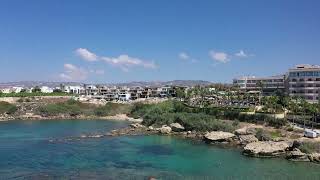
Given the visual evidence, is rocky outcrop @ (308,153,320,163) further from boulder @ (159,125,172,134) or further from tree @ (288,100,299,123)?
boulder @ (159,125,172,134)

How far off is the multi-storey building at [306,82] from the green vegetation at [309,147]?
53.8 m

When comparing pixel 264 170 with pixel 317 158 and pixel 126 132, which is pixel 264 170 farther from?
pixel 126 132

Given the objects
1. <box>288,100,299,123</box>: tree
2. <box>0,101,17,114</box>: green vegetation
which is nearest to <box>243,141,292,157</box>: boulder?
<box>288,100,299,123</box>: tree

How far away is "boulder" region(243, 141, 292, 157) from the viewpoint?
5953 cm

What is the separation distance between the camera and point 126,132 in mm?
87188

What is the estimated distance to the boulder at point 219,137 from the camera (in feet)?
235

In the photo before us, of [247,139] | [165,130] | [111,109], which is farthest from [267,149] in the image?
[111,109]

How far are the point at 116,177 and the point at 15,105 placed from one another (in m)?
95.9

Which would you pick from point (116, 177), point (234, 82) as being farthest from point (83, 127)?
point (234, 82)

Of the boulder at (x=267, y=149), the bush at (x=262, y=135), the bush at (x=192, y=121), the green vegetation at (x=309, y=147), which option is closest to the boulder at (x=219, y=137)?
the bush at (x=262, y=135)

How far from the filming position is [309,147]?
195 ft

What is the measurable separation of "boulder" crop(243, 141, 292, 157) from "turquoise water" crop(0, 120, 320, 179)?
209cm

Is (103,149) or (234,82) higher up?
(234,82)

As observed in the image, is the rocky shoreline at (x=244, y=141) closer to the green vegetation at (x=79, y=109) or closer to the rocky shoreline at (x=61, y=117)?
the rocky shoreline at (x=61, y=117)
